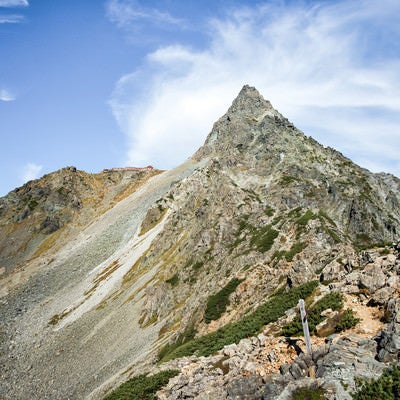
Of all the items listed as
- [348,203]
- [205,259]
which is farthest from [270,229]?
[348,203]

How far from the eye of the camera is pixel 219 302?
51.4 meters

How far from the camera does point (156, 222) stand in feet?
467

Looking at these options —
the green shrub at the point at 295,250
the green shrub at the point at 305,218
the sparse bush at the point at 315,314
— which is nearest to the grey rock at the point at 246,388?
the sparse bush at the point at 315,314

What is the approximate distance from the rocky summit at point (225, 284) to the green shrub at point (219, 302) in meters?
0.24

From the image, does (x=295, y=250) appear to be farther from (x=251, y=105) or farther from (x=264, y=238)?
(x=251, y=105)

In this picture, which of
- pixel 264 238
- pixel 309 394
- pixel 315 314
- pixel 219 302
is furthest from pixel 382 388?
pixel 264 238

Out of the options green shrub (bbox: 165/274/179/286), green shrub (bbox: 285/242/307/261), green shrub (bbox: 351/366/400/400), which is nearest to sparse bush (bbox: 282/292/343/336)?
green shrub (bbox: 351/366/400/400)

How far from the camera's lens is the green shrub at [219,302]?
161 feet

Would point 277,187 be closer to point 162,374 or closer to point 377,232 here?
point 377,232

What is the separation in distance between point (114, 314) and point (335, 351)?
2831 inches

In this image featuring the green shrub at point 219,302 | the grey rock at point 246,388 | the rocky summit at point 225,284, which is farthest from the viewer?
the green shrub at point 219,302

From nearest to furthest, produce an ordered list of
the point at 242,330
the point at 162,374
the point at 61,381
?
the point at 162,374 < the point at 242,330 < the point at 61,381

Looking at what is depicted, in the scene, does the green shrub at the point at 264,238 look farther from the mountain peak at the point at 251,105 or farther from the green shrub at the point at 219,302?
the mountain peak at the point at 251,105

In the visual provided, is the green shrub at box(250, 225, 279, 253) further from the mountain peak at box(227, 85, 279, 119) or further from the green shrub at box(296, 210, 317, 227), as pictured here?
the mountain peak at box(227, 85, 279, 119)
